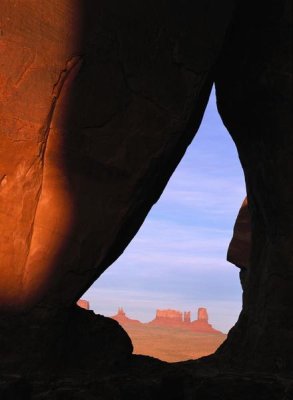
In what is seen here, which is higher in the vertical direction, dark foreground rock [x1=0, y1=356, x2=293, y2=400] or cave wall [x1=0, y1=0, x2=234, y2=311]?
cave wall [x1=0, y1=0, x2=234, y2=311]

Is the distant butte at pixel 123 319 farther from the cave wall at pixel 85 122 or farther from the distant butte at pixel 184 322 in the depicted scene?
the cave wall at pixel 85 122

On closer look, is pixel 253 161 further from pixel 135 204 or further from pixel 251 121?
pixel 135 204

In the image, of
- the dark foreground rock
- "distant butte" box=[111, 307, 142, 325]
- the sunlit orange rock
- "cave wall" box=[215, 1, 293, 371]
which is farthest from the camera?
"distant butte" box=[111, 307, 142, 325]

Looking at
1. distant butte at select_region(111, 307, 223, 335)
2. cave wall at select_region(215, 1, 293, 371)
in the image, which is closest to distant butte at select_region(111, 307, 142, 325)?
distant butte at select_region(111, 307, 223, 335)

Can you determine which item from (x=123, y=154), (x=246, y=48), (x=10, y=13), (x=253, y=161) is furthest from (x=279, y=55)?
(x=10, y=13)

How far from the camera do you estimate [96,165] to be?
3.08m

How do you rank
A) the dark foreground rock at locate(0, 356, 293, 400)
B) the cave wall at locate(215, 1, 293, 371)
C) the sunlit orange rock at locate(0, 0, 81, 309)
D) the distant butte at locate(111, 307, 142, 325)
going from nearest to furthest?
the dark foreground rock at locate(0, 356, 293, 400) → the sunlit orange rock at locate(0, 0, 81, 309) → the cave wall at locate(215, 1, 293, 371) → the distant butte at locate(111, 307, 142, 325)

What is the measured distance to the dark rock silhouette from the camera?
2824 millimetres

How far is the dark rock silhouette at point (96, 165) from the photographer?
2824 millimetres

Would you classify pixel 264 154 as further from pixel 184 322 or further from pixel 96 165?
pixel 184 322

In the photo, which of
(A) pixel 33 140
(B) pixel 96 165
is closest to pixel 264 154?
(B) pixel 96 165

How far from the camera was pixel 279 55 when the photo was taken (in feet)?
12.7

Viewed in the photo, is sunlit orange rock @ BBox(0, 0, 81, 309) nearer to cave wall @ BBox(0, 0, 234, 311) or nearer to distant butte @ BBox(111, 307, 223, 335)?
cave wall @ BBox(0, 0, 234, 311)

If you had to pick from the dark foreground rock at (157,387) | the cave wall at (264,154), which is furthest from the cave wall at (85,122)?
the cave wall at (264,154)
